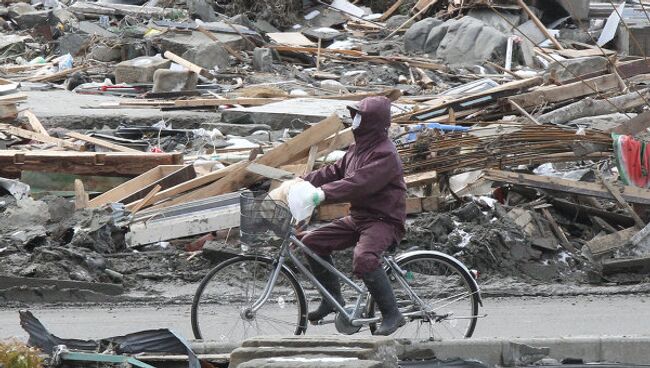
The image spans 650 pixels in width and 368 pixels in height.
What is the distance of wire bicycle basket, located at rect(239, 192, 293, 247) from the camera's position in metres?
7.05

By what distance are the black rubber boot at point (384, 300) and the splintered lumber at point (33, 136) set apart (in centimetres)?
789

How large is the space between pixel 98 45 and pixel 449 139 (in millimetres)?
13396

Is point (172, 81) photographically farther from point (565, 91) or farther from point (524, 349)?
point (524, 349)

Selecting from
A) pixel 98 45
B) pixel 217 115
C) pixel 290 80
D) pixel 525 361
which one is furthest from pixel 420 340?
pixel 98 45

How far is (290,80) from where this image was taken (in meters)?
21.1

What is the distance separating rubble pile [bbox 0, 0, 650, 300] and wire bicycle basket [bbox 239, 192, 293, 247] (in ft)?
11.5

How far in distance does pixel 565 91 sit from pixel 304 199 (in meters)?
9.87

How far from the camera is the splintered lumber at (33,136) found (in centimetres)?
1430

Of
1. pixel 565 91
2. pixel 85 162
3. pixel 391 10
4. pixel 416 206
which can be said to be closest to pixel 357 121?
pixel 416 206

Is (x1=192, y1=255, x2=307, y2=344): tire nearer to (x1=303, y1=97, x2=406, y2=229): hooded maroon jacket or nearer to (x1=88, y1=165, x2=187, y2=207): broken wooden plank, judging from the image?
(x1=303, y1=97, x2=406, y2=229): hooded maroon jacket

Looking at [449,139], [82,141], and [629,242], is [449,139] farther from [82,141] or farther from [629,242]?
[82,141]

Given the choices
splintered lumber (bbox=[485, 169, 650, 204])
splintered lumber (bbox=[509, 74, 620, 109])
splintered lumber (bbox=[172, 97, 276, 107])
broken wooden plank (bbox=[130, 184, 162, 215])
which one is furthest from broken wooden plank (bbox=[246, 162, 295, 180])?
splintered lumber (bbox=[172, 97, 276, 107])

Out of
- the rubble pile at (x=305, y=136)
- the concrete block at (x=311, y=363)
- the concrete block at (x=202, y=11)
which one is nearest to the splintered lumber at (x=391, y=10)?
the rubble pile at (x=305, y=136)

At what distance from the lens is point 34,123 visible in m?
15.7
